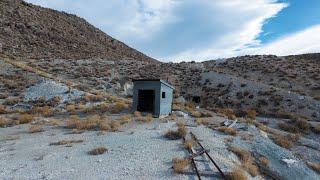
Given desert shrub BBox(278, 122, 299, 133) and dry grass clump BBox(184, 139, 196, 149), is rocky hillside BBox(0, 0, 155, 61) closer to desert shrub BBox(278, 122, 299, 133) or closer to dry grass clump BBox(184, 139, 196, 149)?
desert shrub BBox(278, 122, 299, 133)

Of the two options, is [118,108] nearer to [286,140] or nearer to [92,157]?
[286,140]

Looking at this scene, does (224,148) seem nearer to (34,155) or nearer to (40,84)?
(34,155)

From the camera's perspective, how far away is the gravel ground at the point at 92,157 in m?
14.5

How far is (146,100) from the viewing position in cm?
3294

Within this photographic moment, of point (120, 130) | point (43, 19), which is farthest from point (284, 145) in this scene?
point (43, 19)

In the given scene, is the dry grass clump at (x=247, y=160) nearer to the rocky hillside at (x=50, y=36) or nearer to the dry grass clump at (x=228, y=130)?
the dry grass clump at (x=228, y=130)

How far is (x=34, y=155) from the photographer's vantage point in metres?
17.0

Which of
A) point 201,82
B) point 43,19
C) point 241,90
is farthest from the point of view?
point 43,19

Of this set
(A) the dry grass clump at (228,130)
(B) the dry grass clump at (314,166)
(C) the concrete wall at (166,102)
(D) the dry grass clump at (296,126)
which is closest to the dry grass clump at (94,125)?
(C) the concrete wall at (166,102)

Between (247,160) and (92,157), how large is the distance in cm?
655

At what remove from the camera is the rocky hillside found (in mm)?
71000

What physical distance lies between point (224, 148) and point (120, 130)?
22.0 feet

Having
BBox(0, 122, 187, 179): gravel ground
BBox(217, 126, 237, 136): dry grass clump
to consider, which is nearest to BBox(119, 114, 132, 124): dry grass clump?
BBox(0, 122, 187, 179): gravel ground

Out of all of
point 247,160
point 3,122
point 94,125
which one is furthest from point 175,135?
point 3,122
